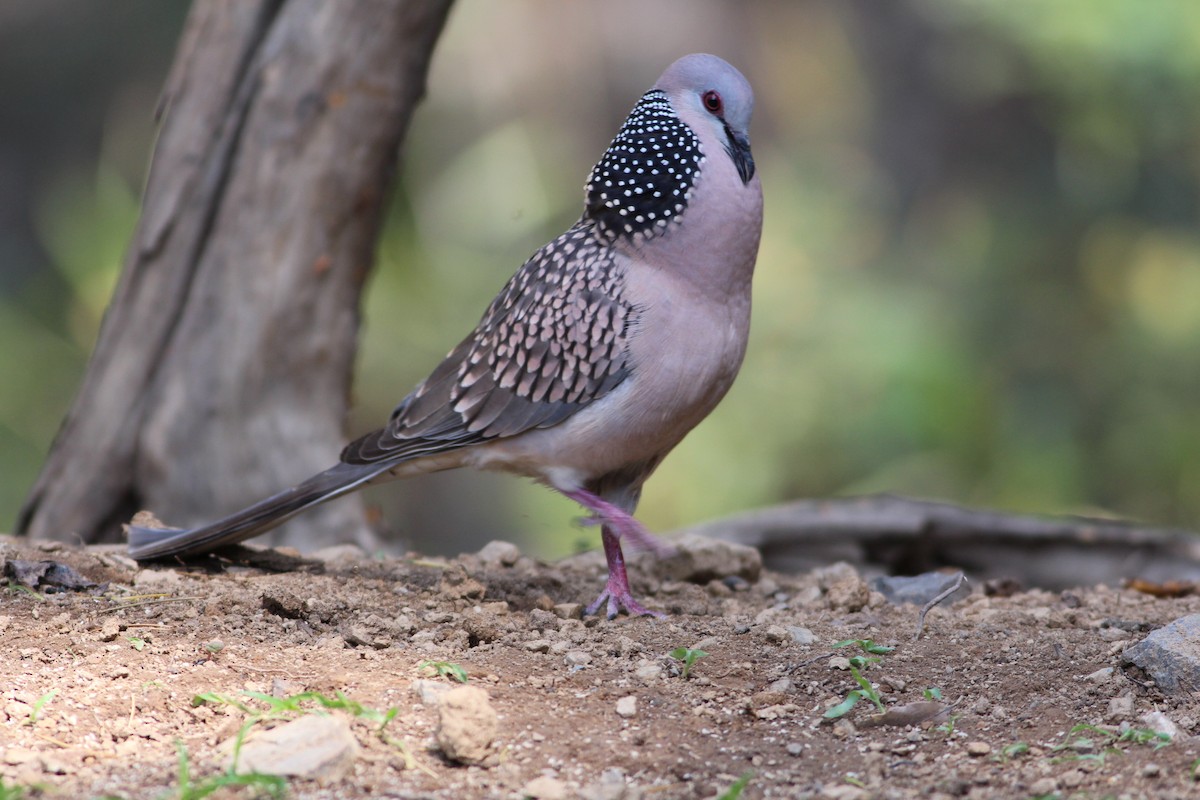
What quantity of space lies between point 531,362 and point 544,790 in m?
1.84

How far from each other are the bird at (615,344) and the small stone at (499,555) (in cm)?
55

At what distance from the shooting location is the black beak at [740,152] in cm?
399

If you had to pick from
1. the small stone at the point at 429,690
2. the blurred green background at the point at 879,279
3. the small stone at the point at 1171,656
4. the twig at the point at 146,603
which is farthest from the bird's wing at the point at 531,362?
the blurred green background at the point at 879,279

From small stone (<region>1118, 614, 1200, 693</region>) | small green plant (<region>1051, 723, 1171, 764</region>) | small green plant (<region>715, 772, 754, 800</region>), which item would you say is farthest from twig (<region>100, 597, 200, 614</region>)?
small stone (<region>1118, 614, 1200, 693</region>)

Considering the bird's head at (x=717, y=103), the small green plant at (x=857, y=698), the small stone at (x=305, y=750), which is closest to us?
the small stone at (x=305, y=750)

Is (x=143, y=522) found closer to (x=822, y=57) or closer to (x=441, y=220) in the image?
(x=441, y=220)

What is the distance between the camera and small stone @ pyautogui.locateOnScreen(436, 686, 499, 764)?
2.59 meters

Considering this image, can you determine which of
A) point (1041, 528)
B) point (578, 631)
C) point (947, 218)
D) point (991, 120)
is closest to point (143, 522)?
point (578, 631)

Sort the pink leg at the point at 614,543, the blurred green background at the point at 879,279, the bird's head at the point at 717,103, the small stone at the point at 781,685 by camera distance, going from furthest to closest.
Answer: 1. the blurred green background at the point at 879,279
2. the bird's head at the point at 717,103
3. the pink leg at the point at 614,543
4. the small stone at the point at 781,685

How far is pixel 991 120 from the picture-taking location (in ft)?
40.8

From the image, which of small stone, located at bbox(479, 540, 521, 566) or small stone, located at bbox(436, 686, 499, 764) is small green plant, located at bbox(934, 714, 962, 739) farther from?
small stone, located at bbox(479, 540, 521, 566)

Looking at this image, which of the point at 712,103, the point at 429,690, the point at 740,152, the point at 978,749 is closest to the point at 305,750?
the point at 429,690

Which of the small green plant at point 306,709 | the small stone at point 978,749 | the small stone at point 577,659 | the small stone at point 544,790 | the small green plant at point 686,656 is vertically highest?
the small green plant at point 306,709

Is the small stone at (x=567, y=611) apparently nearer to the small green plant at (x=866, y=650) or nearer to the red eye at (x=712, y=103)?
the small green plant at (x=866, y=650)
